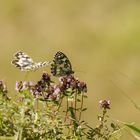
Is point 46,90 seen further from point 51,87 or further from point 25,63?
point 25,63

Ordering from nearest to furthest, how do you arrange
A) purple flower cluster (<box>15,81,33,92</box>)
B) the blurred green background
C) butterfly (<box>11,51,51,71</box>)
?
1. purple flower cluster (<box>15,81,33,92</box>)
2. butterfly (<box>11,51,51,71</box>)
3. the blurred green background

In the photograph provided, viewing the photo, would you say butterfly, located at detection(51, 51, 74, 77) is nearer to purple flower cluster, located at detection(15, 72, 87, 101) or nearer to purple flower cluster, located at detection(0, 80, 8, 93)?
purple flower cluster, located at detection(15, 72, 87, 101)

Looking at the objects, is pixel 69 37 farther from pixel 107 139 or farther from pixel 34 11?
pixel 107 139

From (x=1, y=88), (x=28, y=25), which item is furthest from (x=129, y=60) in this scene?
(x=1, y=88)

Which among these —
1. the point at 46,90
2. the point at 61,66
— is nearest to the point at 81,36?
the point at 61,66

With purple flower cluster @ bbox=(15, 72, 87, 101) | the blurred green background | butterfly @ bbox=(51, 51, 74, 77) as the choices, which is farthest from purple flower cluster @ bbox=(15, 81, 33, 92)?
the blurred green background

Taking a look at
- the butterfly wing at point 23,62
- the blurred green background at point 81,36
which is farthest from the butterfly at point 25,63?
the blurred green background at point 81,36
